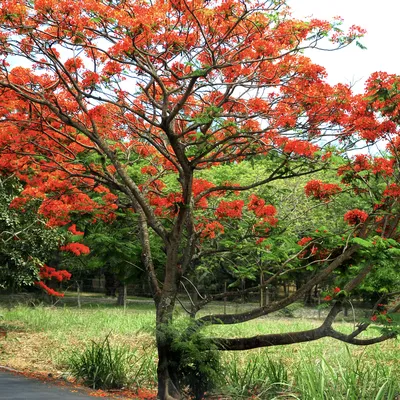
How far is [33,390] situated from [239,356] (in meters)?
4.11

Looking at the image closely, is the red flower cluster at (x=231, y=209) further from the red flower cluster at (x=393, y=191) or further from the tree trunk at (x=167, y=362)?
the red flower cluster at (x=393, y=191)

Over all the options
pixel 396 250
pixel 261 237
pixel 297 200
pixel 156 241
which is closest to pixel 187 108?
pixel 261 237

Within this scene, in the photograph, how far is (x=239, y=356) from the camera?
36.1 ft

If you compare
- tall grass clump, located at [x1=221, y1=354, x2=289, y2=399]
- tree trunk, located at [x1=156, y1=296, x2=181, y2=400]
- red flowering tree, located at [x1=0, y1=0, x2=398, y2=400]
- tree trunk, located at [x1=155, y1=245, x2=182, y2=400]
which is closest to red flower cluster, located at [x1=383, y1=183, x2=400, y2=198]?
red flowering tree, located at [x1=0, y1=0, x2=398, y2=400]

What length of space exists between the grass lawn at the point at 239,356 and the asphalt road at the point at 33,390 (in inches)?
37.6

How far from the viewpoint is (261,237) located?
30.0 feet

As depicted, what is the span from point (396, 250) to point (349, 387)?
1914 millimetres

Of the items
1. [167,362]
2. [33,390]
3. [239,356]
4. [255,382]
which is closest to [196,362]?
[167,362]

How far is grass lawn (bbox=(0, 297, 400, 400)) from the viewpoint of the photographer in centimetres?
745

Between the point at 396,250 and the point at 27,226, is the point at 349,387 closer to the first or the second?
the point at 396,250

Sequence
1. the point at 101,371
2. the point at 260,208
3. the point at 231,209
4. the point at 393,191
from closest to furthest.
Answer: the point at 393,191
the point at 101,371
the point at 231,209
the point at 260,208

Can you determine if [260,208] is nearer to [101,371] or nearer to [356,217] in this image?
[356,217]

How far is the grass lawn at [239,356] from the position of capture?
745 cm

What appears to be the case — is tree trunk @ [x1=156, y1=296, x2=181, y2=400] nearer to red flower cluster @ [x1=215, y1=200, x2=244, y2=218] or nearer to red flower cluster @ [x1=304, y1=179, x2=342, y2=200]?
red flower cluster @ [x1=215, y1=200, x2=244, y2=218]
